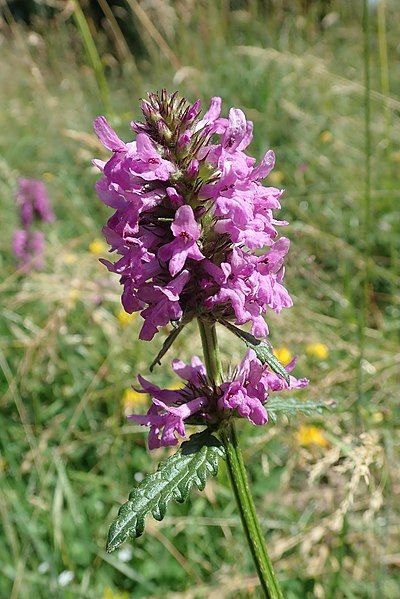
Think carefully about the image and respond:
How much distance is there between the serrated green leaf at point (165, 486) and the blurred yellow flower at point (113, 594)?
1111 millimetres

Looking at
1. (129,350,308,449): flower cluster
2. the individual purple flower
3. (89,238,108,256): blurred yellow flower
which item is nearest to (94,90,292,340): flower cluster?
the individual purple flower

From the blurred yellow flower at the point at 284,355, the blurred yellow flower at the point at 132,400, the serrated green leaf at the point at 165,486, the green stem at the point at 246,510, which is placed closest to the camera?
the serrated green leaf at the point at 165,486

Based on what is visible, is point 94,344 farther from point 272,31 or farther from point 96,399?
point 272,31

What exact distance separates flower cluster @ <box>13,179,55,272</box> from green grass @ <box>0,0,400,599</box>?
103 millimetres

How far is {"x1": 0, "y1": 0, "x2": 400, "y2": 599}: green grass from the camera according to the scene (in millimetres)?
1844

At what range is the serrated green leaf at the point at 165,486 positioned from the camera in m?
0.80

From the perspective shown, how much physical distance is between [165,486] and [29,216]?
3.08 m

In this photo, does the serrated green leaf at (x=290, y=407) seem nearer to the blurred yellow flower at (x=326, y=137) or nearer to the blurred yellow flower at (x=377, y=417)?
the blurred yellow flower at (x=377, y=417)

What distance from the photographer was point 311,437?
204cm

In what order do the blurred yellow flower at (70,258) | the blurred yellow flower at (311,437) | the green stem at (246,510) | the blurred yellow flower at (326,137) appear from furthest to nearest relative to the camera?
the blurred yellow flower at (326,137)
the blurred yellow flower at (70,258)
the blurred yellow flower at (311,437)
the green stem at (246,510)

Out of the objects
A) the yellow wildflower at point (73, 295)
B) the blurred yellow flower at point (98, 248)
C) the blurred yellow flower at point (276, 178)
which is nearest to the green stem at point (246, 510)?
the yellow wildflower at point (73, 295)

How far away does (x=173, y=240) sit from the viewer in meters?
0.88

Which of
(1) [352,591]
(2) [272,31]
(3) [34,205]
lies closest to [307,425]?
(1) [352,591]

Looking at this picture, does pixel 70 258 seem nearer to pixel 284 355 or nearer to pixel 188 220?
pixel 284 355
